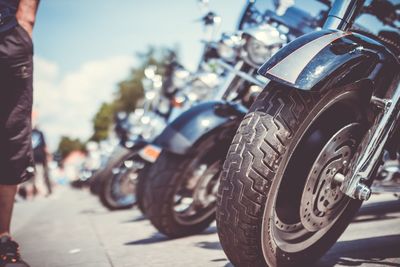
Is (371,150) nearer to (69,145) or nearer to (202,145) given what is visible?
(202,145)

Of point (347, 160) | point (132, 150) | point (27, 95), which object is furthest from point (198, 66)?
point (347, 160)

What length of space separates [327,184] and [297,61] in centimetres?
55

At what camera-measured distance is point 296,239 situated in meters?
1.62

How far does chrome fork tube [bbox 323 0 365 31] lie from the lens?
Result: 1.77m

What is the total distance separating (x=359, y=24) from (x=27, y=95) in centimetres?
186

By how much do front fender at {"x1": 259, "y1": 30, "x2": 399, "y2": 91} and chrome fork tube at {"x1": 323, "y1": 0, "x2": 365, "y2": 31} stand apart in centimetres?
21

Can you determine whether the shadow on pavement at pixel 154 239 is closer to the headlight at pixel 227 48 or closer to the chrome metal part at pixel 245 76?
the chrome metal part at pixel 245 76

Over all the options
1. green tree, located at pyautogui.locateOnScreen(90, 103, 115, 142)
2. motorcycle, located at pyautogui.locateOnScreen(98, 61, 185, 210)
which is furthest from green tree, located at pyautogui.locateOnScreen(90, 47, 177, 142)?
motorcycle, located at pyautogui.locateOnScreen(98, 61, 185, 210)

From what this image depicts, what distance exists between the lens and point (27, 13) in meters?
1.98

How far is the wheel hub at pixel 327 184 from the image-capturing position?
1.57m

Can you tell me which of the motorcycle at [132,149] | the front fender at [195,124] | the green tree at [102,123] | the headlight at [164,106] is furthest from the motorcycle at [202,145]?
the green tree at [102,123]

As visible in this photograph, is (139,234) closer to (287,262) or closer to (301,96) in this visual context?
(287,262)

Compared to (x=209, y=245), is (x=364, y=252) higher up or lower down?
higher up

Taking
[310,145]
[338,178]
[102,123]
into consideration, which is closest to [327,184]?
[338,178]
